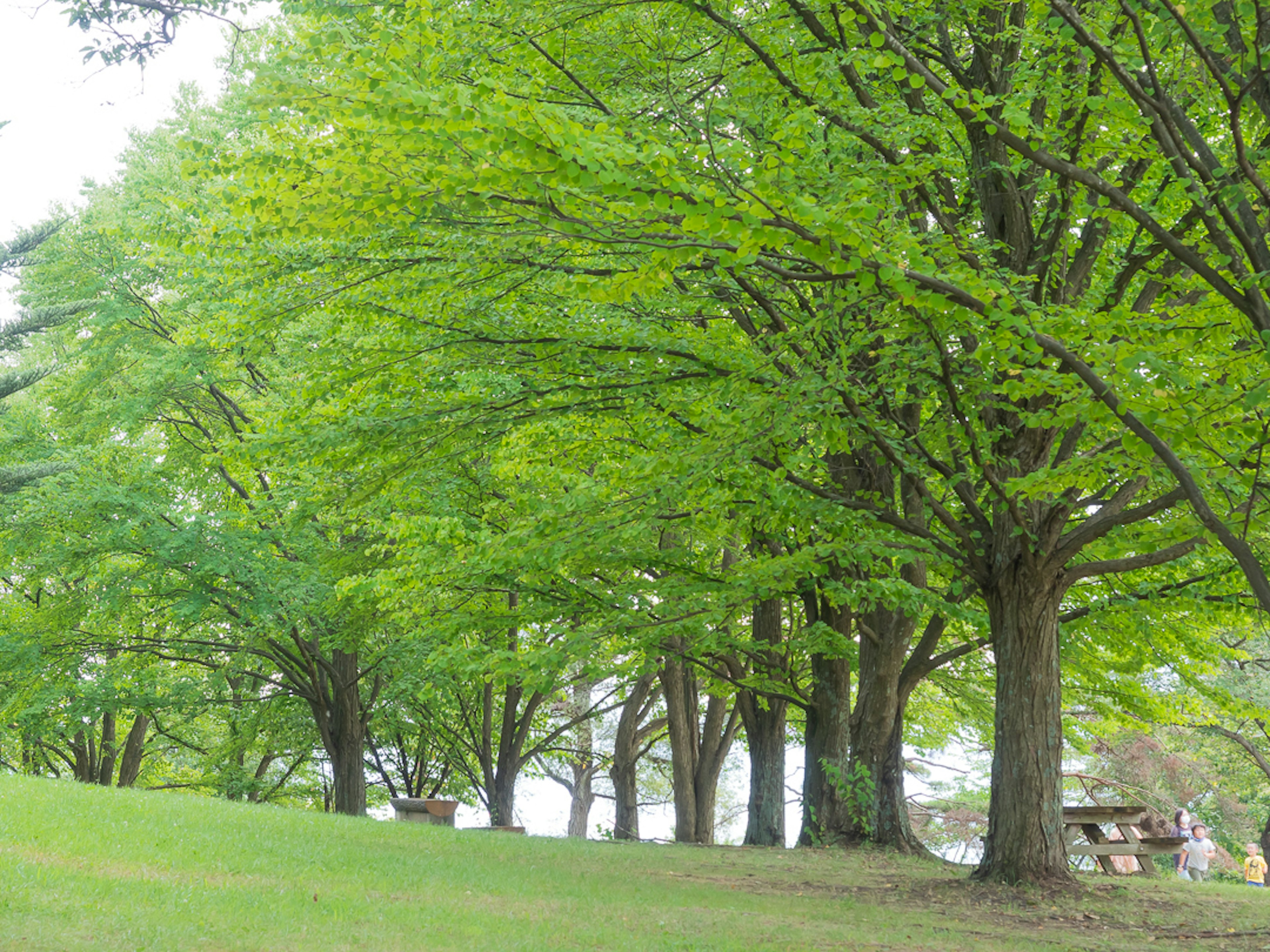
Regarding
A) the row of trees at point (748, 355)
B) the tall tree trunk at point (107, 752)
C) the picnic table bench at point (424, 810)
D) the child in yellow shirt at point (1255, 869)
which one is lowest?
the child in yellow shirt at point (1255, 869)

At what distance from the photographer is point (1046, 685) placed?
9211mm

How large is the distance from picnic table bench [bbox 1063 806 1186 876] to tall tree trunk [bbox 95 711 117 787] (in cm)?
2253

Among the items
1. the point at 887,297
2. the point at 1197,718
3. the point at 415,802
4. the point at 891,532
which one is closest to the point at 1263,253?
the point at 887,297

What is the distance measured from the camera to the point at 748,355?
926 cm

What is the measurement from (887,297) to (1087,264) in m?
3.15

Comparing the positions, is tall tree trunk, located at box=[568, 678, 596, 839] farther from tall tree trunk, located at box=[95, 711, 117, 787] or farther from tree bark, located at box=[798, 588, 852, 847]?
tree bark, located at box=[798, 588, 852, 847]

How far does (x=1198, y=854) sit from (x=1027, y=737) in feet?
26.5

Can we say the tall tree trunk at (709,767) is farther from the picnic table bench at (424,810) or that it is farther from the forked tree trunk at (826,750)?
the picnic table bench at (424,810)

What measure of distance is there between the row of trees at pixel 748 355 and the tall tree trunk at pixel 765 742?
0.25 ft

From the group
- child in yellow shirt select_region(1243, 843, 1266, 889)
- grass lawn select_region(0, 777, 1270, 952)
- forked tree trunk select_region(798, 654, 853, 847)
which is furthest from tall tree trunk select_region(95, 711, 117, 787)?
child in yellow shirt select_region(1243, 843, 1266, 889)

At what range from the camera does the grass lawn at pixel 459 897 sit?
5.62 m

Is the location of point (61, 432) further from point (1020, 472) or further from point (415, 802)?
point (1020, 472)

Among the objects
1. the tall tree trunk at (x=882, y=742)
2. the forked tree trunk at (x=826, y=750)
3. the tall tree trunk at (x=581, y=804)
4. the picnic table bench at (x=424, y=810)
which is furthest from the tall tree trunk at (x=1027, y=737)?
the tall tree trunk at (x=581, y=804)

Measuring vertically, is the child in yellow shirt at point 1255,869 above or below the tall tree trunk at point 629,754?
below
